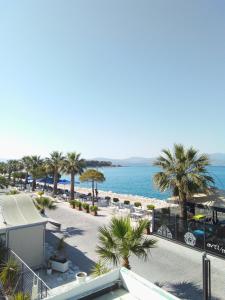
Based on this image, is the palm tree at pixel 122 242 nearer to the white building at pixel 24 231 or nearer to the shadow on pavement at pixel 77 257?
the shadow on pavement at pixel 77 257

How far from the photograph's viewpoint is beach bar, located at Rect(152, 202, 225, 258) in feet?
47.4

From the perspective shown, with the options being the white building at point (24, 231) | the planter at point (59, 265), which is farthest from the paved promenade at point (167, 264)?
the white building at point (24, 231)

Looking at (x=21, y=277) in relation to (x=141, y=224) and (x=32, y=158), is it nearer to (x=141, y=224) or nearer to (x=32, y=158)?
(x=141, y=224)

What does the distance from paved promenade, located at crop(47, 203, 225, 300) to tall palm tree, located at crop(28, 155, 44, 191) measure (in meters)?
26.5

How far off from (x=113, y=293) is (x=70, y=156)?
29172 mm

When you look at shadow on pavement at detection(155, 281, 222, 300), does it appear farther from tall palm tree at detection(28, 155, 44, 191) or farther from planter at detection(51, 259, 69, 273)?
tall palm tree at detection(28, 155, 44, 191)

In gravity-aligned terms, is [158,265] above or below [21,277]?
below

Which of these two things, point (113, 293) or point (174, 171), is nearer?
point (113, 293)

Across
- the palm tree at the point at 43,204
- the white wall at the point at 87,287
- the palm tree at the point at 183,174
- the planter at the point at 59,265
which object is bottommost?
the planter at the point at 59,265

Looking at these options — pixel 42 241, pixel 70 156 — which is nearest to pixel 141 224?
pixel 42 241

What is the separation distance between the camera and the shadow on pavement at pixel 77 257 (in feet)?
44.1

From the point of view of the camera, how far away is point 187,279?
12.0 m

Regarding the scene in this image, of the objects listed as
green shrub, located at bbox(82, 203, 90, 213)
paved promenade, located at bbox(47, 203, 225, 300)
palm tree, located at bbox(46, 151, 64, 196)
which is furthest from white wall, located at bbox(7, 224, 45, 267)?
palm tree, located at bbox(46, 151, 64, 196)

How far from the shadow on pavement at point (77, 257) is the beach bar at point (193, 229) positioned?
5585 mm
